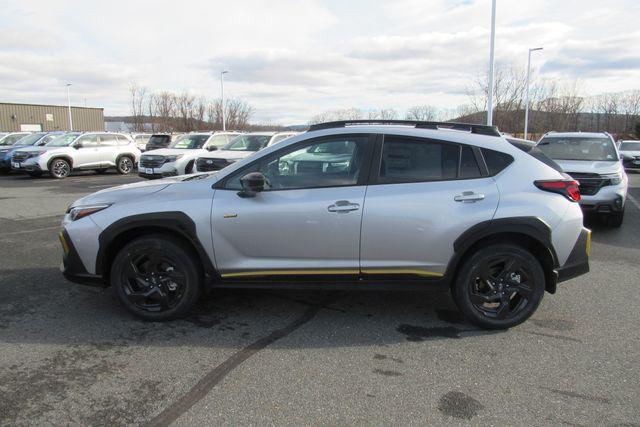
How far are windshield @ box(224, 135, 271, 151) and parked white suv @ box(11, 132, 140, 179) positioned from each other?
26.3 ft

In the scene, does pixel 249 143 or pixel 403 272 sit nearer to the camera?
pixel 403 272

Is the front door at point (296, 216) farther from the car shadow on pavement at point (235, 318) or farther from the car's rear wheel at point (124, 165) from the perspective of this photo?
the car's rear wheel at point (124, 165)

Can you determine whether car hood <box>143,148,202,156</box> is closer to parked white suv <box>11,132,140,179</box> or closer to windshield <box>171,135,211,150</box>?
windshield <box>171,135,211,150</box>

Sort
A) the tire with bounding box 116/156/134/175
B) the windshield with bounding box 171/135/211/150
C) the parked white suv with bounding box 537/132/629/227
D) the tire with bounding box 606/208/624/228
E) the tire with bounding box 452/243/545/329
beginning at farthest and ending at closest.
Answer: the tire with bounding box 116/156/134/175, the windshield with bounding box 171/135/211/150, the tire with bounding box 606/208/624/228, the parked white suv with bounding box 537/132/629/227, the tire with bounding box 452/243/545/329

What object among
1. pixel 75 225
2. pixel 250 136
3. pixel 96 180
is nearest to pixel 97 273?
pixel 75 225

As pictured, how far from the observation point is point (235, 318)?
430 centimetres

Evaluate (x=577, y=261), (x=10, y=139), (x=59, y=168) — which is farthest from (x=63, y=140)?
(x=577, y=261)

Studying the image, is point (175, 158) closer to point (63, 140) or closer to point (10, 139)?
point (63, 140)

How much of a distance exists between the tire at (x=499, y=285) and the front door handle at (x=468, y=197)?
1.39 feet

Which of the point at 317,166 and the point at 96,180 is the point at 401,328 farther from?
the point at 96,180

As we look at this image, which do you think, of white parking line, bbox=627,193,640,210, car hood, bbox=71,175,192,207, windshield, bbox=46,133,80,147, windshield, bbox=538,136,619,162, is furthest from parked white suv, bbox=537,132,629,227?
windshield, bbox=46,133,80,147

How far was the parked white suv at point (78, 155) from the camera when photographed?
1756 cm

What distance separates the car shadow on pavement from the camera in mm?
3891

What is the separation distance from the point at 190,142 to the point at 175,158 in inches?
66.9
